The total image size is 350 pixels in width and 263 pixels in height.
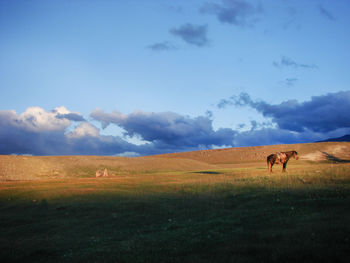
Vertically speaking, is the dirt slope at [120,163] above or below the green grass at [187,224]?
above

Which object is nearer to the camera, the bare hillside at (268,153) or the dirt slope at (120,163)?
the dirt slope at (120,163)

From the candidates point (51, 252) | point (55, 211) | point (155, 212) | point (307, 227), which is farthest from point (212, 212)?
point (55, 211)

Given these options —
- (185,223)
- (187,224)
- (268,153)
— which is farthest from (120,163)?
(187,224)

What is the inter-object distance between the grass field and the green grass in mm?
48

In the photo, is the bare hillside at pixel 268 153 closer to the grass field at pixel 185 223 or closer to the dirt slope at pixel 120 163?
the dirt slope at pixel 120 163

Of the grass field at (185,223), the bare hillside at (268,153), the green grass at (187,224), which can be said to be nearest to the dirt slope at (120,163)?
the bare hillside at (268,153)

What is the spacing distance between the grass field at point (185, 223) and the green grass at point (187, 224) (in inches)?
1.9

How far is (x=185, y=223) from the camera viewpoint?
65.6ft

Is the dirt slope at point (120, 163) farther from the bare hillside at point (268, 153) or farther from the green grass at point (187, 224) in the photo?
the green grass at point (187, 224)

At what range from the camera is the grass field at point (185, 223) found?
38.0 ft

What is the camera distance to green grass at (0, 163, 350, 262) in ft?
37.9

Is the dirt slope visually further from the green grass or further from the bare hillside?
the green grass

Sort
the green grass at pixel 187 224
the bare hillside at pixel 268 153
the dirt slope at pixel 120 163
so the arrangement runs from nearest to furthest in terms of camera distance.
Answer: the green grass at pixel 187 224 < the dirt slope at pixel 120 163 < the bare hillside at pixel 268 153

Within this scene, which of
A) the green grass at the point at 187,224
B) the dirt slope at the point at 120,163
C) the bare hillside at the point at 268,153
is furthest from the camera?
the bare hillside at the point at 268,153
